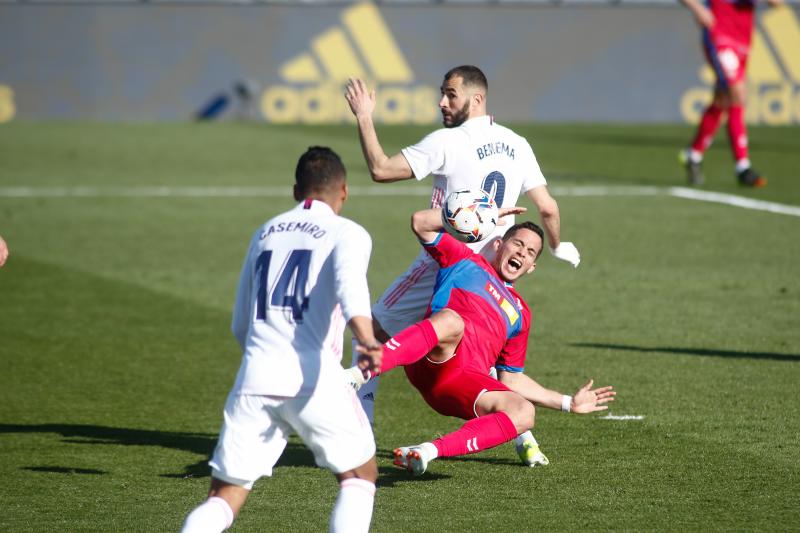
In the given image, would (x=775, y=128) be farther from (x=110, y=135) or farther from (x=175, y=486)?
(x=175, y=486)

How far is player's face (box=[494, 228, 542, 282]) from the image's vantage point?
7.37 meters

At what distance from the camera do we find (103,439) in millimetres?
8070

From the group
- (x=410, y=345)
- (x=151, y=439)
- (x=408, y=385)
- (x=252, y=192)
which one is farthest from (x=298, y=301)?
(x=252, y=192)

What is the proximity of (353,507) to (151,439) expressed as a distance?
10.3ft

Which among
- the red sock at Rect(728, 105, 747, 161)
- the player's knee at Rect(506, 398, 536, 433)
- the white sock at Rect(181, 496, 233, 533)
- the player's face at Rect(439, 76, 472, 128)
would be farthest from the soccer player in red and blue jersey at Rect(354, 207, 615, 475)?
the red sock at Rect(728, 105, 747, 161)

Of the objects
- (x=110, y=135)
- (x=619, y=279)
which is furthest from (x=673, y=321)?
(x=110, y=135)

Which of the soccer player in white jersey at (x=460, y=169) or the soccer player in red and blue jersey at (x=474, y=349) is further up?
the soccer player in white jersey at (x=460, y=169)

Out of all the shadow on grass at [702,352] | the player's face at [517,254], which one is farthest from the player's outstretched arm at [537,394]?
the shadow on grass at [702,352]

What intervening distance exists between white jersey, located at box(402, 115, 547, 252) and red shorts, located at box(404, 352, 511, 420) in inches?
37.2

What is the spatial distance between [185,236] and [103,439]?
28.5ft

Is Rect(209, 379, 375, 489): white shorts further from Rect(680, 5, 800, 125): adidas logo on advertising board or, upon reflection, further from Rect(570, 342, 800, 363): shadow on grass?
Rect(680, 5, 800, 125): adidas logo on advertising board

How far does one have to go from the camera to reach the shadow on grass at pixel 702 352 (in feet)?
Answer: 33.2

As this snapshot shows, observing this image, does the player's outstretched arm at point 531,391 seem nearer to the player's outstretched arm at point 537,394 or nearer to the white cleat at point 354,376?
the player's outstretched arm at point 537,394

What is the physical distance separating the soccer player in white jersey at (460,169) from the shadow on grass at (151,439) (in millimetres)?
563
